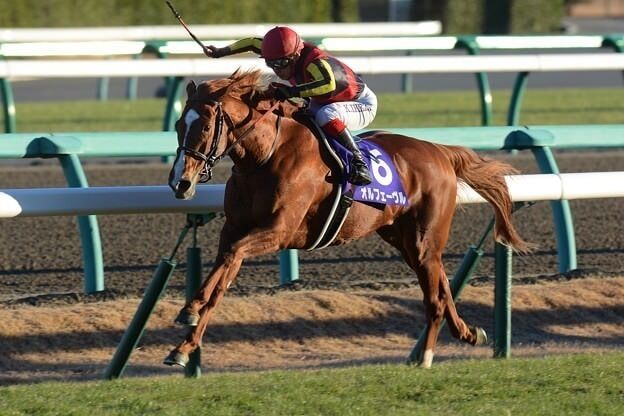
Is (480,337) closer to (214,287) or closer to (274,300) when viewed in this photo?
(274,300)

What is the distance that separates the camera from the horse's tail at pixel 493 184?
634 centimetres

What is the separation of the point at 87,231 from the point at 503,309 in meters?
2.10

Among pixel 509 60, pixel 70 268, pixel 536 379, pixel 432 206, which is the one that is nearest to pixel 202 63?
pixel 509 60

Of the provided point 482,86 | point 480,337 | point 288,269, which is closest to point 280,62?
point 480,337

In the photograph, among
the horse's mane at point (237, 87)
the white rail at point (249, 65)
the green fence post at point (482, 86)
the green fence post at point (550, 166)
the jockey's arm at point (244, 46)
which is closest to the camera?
the horse's mane at point (237, 87)

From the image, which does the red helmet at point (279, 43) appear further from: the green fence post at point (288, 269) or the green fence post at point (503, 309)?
the green fence post at point (288, 269)

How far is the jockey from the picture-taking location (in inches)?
222

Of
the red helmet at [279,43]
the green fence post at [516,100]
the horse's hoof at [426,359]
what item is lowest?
the green fence post at [516,100]

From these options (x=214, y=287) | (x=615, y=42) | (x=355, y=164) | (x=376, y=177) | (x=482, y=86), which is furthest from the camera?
(x=615, y=42)

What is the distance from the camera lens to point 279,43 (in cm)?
564

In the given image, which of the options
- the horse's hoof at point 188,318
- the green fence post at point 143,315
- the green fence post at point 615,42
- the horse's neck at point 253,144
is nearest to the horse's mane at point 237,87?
the horse's neck at point 253,144

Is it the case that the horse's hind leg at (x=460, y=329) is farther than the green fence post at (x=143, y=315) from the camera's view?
Yes

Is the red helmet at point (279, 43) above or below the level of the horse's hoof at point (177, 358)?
above

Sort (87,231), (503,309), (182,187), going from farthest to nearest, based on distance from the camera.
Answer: (87,231), (503,309), (182,187)
